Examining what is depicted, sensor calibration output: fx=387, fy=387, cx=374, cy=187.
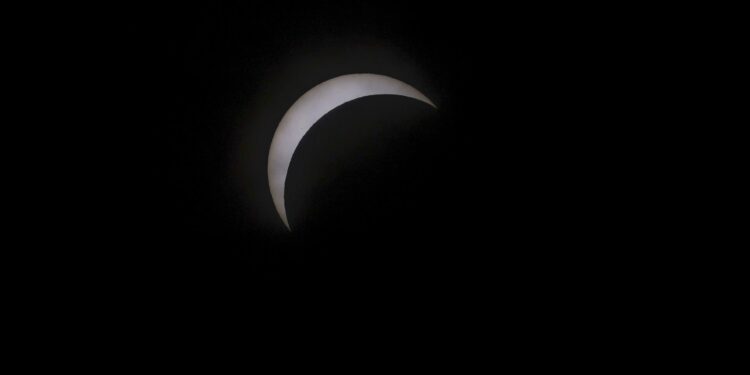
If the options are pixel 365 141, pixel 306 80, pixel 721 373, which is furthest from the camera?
pixel 306 80

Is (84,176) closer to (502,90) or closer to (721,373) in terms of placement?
(502,90)

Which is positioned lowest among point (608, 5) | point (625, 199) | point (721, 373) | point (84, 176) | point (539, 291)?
point (721, 373)

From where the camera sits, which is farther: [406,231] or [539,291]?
[539,291]

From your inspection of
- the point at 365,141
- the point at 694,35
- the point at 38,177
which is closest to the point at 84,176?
the point at 38,177

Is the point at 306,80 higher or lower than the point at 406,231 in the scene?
higher

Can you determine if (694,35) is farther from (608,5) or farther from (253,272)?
(253,272)

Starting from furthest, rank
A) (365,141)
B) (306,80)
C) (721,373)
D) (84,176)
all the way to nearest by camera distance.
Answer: (84,176) → (306,80) → (721,373) → (365,141)
